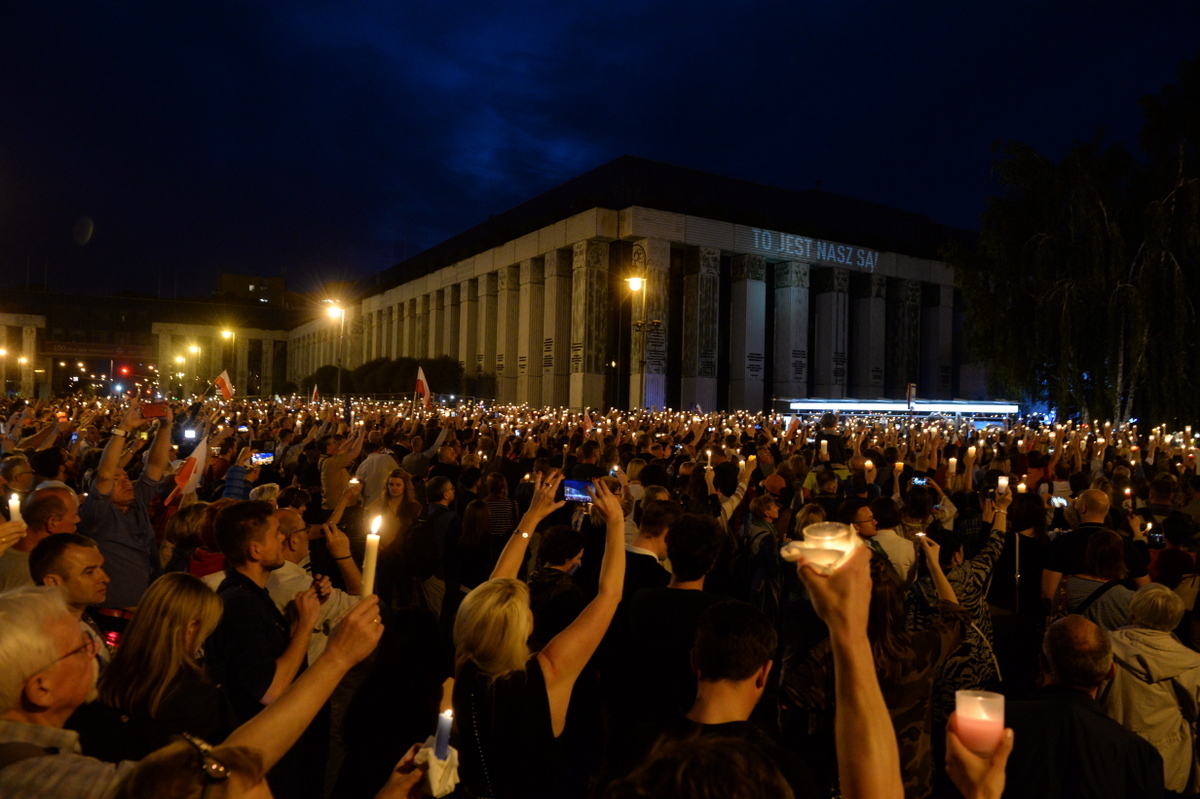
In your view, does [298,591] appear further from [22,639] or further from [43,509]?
[22,639]

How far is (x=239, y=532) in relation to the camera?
3777 mm

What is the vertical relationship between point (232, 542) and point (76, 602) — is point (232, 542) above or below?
above

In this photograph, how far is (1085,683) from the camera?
3.02 metres

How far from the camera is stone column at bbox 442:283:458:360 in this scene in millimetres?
55000

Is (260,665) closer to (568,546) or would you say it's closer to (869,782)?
(568,546)

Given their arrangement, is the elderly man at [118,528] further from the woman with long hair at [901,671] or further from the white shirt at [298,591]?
the woman with long hair at [901,671]

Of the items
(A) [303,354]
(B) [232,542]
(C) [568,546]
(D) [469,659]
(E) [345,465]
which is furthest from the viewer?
(A) [303,354]

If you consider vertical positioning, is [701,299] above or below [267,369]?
above

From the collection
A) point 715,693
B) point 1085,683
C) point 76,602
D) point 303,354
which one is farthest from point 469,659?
point 303,354

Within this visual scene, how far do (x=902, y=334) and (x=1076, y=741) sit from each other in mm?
49843

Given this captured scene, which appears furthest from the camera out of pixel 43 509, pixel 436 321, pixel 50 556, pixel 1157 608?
pixel 436 321

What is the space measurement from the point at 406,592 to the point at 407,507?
743 millimetres

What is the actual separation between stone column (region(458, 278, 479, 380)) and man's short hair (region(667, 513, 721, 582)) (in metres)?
48.7

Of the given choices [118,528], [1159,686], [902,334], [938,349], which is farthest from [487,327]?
[1159,686]
